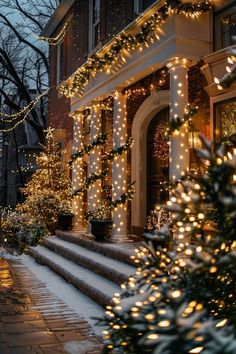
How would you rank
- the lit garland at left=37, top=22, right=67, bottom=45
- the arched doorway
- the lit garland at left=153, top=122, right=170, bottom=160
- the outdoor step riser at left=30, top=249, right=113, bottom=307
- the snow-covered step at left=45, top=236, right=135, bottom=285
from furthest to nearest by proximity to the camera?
the lit garland at left=37, top=22, right=67, bottom=45 → the arched doorway → the lit garland at left=153, top=122, right=170, bottom=160 → the snow-covered step at left=45, top=236, right=135, bottom=285 → the outdoor step riser at left=30, top=249, right=113, bottom=307

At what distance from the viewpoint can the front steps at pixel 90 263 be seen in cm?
606

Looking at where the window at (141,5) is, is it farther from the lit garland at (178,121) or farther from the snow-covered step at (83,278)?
the snow-covered step at (83,278)

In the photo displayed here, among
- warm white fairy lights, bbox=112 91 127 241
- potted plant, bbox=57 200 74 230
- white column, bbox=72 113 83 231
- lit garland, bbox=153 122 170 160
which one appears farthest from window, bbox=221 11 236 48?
potted plant, bbox=57 200 74 230

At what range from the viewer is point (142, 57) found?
7.74 m

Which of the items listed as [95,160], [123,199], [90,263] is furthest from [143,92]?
[90,263]

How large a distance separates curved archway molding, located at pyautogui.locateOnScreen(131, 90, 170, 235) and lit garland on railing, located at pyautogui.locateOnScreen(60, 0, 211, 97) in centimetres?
139

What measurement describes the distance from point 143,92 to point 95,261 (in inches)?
173

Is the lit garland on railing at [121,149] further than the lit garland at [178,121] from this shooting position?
Yes

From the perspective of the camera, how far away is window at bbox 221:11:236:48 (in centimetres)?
691

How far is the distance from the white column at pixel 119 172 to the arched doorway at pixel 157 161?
82 cm

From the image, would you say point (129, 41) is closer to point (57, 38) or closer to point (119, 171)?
point (119, 171)

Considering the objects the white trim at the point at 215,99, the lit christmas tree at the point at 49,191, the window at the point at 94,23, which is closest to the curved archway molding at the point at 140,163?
the white trim at the point at 215,99

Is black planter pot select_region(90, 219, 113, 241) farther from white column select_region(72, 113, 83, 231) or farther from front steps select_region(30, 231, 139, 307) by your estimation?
white column select_region(72, 113, 83, 231)

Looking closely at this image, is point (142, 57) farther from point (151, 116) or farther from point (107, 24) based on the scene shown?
point (107, 24)
